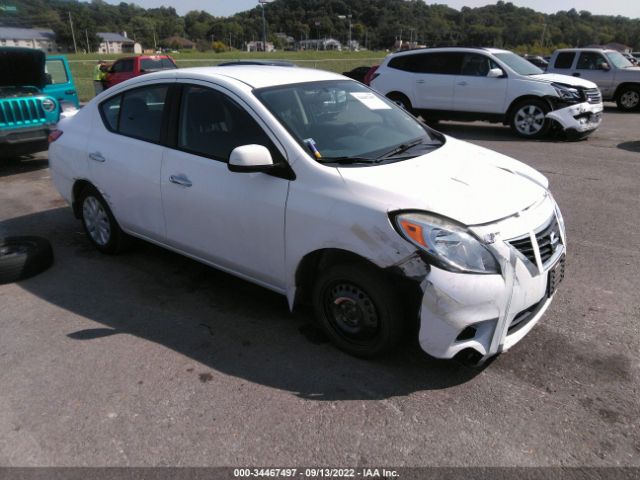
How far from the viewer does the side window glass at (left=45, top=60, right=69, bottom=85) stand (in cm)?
991

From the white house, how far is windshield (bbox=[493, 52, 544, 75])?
9012 cm

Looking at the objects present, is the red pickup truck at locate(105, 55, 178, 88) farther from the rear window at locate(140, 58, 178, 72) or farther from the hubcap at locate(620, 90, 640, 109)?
the hubcap at locate(620, 90, 640, 109)

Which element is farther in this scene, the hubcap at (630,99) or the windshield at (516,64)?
the hubcap at (630,99)

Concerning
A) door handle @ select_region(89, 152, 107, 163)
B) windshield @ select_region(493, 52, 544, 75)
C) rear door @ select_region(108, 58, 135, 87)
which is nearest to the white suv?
windshield @ select_region(493, 52, 544, 75)

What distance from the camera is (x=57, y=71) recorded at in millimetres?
9992

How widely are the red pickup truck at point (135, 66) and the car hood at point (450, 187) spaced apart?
1722 cm

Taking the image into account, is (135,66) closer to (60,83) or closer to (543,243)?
(60,83)

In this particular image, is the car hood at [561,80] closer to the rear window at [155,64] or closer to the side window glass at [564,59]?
the side window glass at [564,59]

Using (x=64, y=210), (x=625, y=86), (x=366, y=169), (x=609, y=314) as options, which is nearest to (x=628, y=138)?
(x=625, y=86)

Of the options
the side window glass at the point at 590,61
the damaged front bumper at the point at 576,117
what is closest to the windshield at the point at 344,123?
the damaged front bumper at the point at 576,117

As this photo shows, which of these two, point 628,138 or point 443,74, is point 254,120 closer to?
point 443,74

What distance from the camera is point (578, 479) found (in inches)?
89.7

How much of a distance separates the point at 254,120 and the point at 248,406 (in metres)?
1.81

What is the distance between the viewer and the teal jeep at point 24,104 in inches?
318
